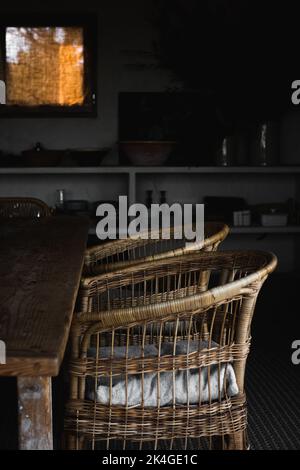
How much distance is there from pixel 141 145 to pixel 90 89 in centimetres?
71

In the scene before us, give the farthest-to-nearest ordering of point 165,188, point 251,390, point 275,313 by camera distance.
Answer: point 165,188 → point 275,313 → point 251,390

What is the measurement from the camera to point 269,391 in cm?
299

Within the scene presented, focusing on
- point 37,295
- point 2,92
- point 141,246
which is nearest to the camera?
point 37,295

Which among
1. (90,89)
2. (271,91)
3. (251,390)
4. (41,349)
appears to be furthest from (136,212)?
(41,349)

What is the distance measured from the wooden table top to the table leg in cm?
6

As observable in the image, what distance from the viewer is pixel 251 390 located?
3010 mm

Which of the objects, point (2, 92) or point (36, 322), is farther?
point (2, 92)

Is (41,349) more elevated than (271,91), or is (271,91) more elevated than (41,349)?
(271,91)

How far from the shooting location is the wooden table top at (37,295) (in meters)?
1.22

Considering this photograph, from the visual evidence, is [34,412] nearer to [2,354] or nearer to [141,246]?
[2,354]

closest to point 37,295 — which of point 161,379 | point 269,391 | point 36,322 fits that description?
point 36,322

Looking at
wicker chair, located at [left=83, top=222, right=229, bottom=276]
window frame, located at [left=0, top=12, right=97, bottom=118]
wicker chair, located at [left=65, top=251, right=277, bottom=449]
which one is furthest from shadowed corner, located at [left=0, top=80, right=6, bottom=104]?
Result: wicker chair, located at [left=65, top=251, right=277, bottom=449]

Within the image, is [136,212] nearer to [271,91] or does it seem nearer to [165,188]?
[165,188]

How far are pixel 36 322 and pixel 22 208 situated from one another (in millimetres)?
2861
